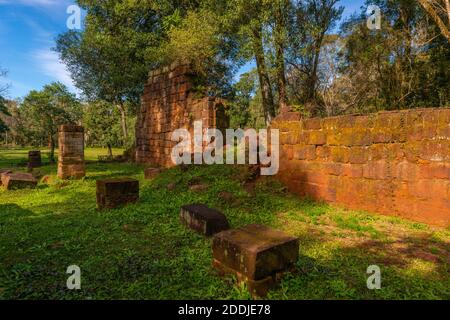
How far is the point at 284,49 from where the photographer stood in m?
13.8

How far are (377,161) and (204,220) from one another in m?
4.04

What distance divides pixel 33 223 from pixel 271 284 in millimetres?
5153

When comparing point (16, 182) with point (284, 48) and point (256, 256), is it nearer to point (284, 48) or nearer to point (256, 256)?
point (256, 256)

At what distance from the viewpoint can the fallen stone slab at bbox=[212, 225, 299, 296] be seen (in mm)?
3016

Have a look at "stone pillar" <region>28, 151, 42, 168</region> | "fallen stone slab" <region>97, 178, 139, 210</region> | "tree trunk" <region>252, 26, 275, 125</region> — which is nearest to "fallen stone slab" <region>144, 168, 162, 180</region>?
"fallen stone slab" <region>97, 178, 139, 210</region>

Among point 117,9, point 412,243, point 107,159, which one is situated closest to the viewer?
point 412,243

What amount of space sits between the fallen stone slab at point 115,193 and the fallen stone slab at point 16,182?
5.05m

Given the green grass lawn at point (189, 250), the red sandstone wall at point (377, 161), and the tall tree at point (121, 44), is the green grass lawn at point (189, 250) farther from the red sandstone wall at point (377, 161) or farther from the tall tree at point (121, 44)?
the tall tree at point (121, 44)

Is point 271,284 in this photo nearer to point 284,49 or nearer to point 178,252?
point 178,252

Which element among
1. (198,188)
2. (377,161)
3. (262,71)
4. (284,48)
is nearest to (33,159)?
(198,188)

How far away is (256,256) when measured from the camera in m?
2.99

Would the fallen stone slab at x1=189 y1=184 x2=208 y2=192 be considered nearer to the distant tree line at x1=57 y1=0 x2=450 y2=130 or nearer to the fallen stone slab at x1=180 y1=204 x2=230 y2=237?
the fallen stone slab at x1=180 y1=204 x2=230 y2=237
